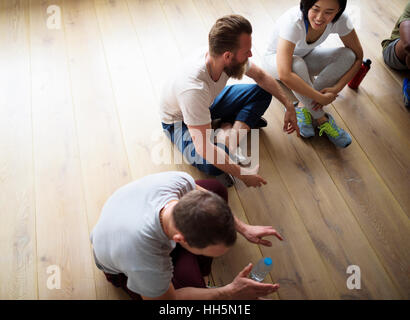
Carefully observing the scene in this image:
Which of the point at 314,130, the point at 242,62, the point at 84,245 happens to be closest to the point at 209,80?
the point at 242,62

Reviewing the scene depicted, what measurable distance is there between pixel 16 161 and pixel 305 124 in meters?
1.54

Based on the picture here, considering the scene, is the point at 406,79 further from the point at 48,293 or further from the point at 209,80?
the point at 48,293

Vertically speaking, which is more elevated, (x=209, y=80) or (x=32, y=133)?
(x=209, y=80)

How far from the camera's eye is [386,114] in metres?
1.99

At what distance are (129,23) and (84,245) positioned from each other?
1517mm

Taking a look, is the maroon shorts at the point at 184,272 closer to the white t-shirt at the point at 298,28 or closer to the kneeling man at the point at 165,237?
the kneeling man at the point at 165,237

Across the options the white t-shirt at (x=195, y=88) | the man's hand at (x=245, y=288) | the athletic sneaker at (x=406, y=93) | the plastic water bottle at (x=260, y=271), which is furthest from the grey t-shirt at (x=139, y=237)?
the athletic sneaker at (x=406, y=93)

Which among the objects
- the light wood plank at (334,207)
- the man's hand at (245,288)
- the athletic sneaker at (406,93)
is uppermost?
the athletic sneaker at (406,93)

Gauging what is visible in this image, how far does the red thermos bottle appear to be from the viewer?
1.97 metres

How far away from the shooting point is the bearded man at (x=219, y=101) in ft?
4.57

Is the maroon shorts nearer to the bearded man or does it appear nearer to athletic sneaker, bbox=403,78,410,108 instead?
the bearded man

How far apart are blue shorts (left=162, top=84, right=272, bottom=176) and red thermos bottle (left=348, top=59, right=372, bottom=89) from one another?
2.04 ft

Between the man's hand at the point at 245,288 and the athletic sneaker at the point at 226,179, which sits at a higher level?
the man's hand at the point at 245,288

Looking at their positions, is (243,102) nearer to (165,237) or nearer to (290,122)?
(290,122)
